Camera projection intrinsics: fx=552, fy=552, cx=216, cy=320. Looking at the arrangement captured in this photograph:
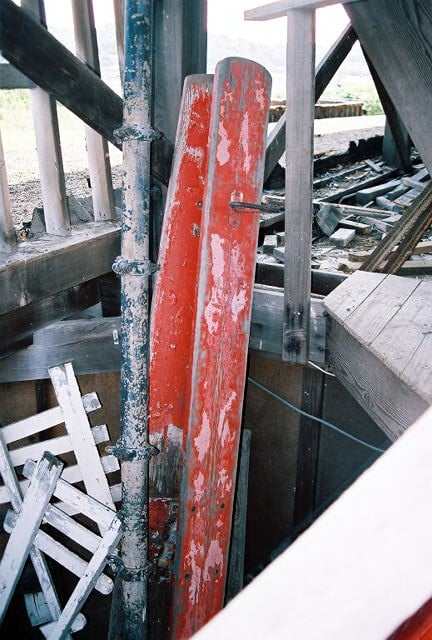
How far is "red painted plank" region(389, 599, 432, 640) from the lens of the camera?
423mm

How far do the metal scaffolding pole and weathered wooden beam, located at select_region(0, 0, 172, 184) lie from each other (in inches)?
8.4

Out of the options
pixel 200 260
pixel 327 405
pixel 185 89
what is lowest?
pixel 327 405

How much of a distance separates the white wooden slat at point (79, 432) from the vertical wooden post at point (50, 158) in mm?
771

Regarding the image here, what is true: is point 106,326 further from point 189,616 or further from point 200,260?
point 189,616

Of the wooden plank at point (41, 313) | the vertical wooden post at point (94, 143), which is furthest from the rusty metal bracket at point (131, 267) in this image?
the vertical wooden post at point (94, 143)

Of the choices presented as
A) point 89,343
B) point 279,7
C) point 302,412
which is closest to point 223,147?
point 279,7

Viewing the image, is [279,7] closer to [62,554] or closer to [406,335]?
[406,335]

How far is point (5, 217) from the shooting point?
217cm

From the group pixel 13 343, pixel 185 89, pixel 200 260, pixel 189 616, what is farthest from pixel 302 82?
pixel 189 616

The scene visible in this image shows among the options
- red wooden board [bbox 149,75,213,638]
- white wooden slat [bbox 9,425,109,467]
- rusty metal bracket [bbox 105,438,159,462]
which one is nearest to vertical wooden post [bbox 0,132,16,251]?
red wooden board [bbox 149,75,213,638]

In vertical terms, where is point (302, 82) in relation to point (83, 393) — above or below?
above

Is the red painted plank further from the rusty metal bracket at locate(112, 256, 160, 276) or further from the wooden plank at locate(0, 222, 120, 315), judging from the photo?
the wooden plank at locate(0, 222, 120, 315)

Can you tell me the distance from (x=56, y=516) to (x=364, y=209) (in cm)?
344

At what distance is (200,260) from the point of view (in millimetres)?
2107
